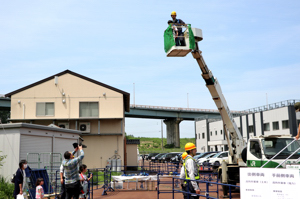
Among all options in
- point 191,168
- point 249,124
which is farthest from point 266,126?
point 191,168

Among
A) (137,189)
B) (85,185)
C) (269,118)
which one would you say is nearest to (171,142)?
(269,118)

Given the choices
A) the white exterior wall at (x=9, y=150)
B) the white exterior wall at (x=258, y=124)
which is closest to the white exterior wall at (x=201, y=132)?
the white exterior wall at (x=258, y=124)

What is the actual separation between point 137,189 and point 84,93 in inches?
806

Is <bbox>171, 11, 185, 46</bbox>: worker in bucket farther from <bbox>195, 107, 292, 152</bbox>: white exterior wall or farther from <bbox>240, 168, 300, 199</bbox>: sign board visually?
<bbox>195, 107, 292, 152</bbox>: white exterior wall

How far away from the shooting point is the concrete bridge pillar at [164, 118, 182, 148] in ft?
313

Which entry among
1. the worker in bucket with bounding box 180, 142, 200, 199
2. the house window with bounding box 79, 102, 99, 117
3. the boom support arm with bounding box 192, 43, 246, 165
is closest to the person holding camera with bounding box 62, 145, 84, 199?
the worker in bucket with bounding box 180, 142, 200, 199

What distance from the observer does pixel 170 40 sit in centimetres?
1195

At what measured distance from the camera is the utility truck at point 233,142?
39.9 ft

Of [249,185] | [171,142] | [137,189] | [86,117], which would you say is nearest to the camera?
[249,185]

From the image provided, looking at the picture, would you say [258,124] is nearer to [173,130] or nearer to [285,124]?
[285,124]

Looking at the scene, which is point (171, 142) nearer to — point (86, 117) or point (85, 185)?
point (86, 117)

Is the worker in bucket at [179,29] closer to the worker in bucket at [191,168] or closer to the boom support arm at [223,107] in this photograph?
the boom support arm at [223,107]

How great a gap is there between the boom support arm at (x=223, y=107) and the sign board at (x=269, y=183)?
803cm

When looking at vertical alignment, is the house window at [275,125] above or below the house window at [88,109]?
below
